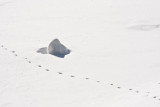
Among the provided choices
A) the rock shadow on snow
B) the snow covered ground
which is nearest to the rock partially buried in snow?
the rock shadow on snow

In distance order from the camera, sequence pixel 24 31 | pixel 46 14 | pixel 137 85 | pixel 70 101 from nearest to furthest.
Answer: pixel 70 101, pixel 137 85, pixel 24 31, pixel 46 14

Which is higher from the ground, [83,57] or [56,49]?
[56,49]

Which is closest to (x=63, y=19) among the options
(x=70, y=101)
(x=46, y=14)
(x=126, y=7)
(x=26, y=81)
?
(x=46, y=14)

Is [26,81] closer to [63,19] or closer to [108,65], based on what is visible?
[108,65]

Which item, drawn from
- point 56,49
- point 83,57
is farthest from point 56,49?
point 83,57

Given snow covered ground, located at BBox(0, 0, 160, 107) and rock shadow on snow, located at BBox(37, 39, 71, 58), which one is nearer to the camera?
snow covered ground, located at BBox(0, 0, 160, 107)

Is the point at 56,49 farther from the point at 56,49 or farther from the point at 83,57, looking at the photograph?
the point at 83,57

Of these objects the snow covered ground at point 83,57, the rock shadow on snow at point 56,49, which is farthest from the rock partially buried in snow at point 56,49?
the snow covered ground at point 83,57

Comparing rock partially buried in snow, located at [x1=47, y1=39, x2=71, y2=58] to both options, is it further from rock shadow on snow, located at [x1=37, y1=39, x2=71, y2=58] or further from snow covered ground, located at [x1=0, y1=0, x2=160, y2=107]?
snow covered ground, located at [x1=0, y1=0, x2=160, y2=107]
